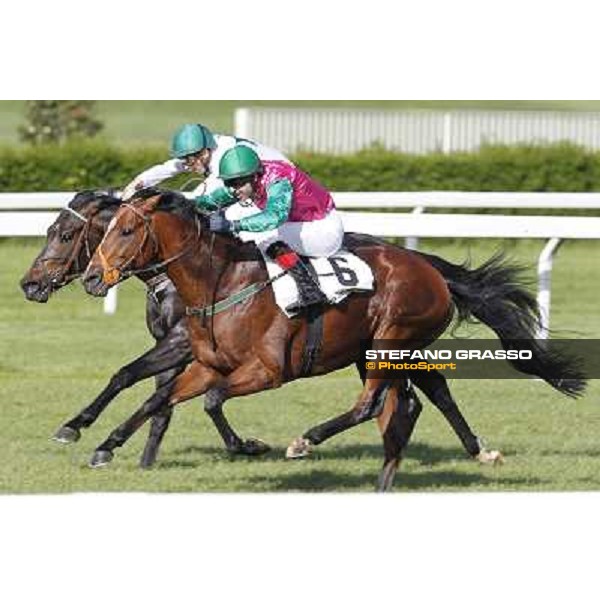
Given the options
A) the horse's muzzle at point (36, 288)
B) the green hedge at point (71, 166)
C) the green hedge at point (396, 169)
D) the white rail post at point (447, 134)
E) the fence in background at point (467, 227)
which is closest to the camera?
the horse's muzzle at point (36, 288)

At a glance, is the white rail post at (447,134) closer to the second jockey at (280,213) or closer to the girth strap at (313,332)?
the second jockey at (280,213)

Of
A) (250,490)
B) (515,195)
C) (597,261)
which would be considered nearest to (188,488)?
(250,490)

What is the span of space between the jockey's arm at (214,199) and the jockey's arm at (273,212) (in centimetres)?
41

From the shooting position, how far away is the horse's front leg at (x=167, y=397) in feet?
23.6

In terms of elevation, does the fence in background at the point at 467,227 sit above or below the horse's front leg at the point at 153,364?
above

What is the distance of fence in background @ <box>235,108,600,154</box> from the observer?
1508 centimetres

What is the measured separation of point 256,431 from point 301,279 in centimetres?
167

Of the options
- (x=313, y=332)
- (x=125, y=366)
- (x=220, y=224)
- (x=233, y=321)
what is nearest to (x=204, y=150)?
(x=220, y=224)

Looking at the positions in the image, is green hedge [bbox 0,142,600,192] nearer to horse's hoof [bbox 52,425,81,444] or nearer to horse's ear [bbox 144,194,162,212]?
horse's hoof [bbox 52,425,81,444]

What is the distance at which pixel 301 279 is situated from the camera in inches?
285

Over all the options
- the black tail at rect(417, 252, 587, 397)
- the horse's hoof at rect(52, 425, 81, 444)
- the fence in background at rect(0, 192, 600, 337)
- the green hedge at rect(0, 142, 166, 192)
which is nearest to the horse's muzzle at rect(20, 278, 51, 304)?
the horse's hoof at rect(52, 425, 81, 444)

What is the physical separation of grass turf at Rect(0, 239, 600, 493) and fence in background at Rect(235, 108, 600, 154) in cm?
307

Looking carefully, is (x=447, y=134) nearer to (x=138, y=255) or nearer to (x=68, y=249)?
(x=68, y=249)

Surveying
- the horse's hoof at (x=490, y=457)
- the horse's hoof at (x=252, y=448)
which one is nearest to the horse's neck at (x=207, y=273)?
the horse's hoof at (x=252, y=448)
